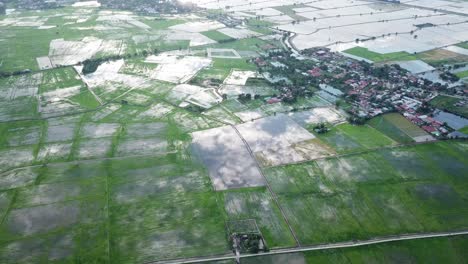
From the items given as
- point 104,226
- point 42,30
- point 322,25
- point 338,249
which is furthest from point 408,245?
point 42,30

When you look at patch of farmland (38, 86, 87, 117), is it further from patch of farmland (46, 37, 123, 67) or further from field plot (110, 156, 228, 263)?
field plot (110, 156, 228, 263)

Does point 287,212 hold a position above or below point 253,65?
below

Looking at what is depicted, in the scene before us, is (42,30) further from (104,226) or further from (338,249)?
(338,249)

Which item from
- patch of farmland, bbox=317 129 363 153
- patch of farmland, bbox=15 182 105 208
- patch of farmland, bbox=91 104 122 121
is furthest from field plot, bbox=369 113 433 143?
patch of farmland, bbox=91 104 122 121

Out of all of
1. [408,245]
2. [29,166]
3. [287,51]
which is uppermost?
[287,51]

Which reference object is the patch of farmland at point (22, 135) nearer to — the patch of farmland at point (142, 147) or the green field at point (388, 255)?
the patch of farmland at point (142, 147)

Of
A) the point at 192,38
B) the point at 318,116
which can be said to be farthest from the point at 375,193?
the point at 192,38

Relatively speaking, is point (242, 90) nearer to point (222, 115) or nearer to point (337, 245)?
point (222, 115)
